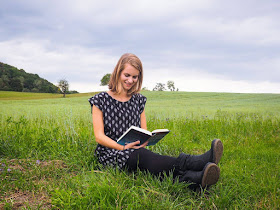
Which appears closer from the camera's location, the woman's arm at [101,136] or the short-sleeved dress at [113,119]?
the woman's arm at [101,136]

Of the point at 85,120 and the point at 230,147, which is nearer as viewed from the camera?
the point at 230,147

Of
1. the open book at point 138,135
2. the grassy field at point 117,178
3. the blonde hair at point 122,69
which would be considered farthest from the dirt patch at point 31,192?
the blonde hair at point 122,69

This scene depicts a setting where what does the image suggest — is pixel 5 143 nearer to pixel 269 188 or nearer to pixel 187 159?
pixel 187 159

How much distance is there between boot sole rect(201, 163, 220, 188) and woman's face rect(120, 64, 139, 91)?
1271 millimetres

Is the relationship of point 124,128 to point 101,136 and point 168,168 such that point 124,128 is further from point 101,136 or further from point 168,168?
point 168,168

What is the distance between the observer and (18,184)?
2471 mm

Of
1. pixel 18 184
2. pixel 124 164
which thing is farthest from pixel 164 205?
pixel 18 184

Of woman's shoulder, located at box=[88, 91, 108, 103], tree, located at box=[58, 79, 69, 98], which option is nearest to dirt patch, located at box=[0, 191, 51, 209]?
woman's shoulder, located at box=[88, 91, 108, 103]

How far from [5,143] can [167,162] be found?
104 inches

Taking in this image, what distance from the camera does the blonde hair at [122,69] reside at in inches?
110

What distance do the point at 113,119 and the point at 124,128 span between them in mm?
176

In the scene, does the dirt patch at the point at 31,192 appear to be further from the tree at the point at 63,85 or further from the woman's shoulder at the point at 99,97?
the tree at the point at 63,85

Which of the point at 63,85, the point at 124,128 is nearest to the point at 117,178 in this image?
the point at 124,128

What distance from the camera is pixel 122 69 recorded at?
9.27 ft
